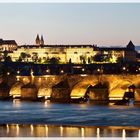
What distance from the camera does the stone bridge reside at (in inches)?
1256

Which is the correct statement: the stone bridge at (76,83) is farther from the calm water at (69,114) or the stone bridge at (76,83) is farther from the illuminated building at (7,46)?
the illuminated building at (7,46)

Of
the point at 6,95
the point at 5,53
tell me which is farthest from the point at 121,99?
the point at 5,53

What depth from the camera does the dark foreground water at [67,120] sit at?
2164 cm

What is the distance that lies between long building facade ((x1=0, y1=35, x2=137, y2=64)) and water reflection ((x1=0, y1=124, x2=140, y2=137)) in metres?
47.8

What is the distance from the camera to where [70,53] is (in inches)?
3012

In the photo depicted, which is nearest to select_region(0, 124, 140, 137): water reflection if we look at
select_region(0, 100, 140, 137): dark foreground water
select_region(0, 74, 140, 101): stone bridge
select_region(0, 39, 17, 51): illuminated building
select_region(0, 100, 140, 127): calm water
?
select_region(0, 100, 140, 137): dark foreground water

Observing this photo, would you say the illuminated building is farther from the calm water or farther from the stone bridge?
the calm water

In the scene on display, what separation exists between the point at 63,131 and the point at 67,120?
3.14 meters

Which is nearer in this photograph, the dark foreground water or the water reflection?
the water reflection

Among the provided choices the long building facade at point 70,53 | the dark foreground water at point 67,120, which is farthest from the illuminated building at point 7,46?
the dark foreground water at point 67,120

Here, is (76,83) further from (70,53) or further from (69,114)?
(70,53)

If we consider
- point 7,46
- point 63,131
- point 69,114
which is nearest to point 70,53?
point 7,46

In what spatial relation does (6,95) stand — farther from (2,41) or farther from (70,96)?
(2,41)

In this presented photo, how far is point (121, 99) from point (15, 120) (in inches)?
320
